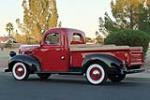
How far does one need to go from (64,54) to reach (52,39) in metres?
1.05

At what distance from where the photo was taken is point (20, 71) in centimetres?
1933

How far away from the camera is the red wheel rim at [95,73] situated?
57.2 ft

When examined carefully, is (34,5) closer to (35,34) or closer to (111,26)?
(35,34)

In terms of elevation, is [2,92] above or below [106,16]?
below

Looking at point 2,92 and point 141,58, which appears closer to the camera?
point 2,92

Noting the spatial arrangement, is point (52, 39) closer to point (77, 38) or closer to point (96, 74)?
point (77, 38)

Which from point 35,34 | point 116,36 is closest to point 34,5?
point 35,34

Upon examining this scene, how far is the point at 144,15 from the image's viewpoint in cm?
3322

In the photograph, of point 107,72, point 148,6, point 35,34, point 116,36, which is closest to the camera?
point 107,72

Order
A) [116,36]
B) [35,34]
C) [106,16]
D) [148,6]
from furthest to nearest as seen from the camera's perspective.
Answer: [35,34] → [106,16] → [148,6] → [116,36]

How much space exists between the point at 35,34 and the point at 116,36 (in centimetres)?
2420

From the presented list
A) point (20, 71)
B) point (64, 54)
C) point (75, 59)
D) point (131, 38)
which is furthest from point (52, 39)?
point (131, 38)

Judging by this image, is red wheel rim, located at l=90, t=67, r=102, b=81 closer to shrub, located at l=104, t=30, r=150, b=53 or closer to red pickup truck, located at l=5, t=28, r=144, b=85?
red pickup truck, located at l=5, t=28, r=144, b=85

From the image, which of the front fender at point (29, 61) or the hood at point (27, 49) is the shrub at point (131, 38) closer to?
the hood at point (27, 49)
